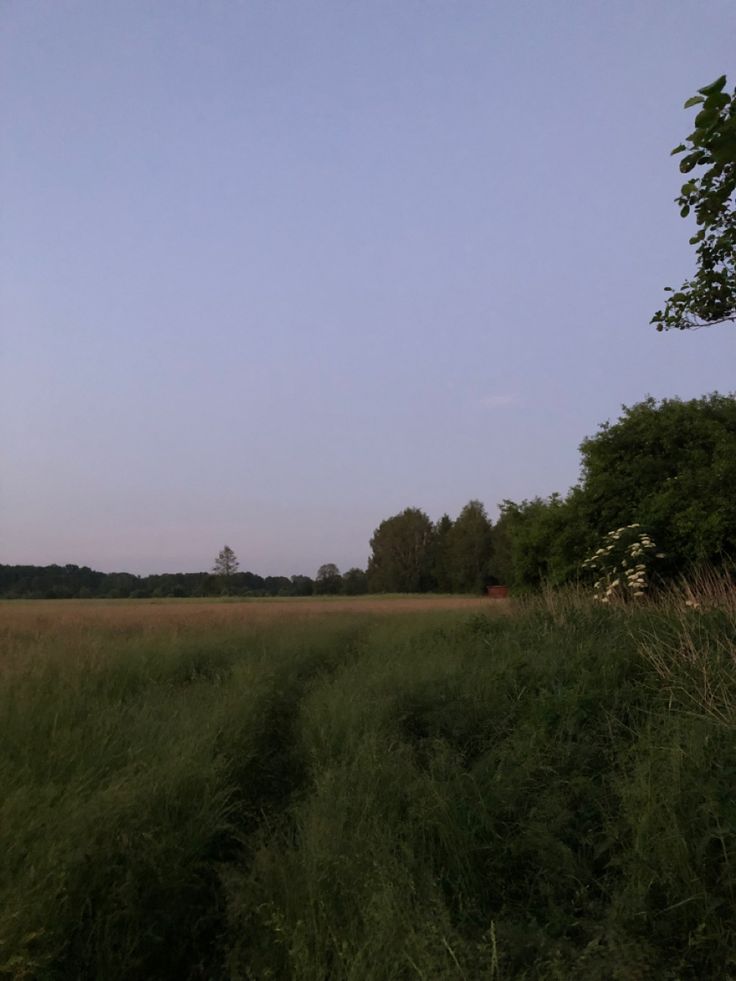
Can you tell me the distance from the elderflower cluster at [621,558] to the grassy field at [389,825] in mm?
4490

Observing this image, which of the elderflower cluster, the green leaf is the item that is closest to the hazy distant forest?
the elderflower cluster

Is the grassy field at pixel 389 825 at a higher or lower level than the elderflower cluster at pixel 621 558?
lower

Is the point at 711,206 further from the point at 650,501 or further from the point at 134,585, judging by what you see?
the point at 134,585

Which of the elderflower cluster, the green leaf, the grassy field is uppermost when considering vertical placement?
the green leaf

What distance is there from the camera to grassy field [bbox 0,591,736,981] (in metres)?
3.34

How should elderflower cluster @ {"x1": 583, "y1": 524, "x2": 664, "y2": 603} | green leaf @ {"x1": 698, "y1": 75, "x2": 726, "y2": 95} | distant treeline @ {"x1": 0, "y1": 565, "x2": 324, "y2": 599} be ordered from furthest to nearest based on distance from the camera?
distant treeline @ {"x1": 0, "y1": 565, "x2": 324, "y2": 599} < elderflower cluster @ {"x1": 583, "y1": 524, "x2": 664, "y2": 603} < green leaf @ {"x1": 698, "y1": 75, "x2": 726, "y2": 95}

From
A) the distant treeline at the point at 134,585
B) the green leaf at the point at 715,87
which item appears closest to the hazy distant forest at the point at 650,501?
the green leaf at the point at 715,87

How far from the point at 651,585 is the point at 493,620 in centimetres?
389

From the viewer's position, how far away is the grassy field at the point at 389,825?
334cm

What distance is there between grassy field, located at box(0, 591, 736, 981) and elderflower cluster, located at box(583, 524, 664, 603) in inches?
177

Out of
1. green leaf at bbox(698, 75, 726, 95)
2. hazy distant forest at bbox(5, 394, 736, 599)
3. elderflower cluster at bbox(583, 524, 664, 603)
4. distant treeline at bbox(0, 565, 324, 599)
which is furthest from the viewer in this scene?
distant treeline at bbox(0, 565, 324, 599)

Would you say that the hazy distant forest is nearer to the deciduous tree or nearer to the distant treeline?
the deciduous tree

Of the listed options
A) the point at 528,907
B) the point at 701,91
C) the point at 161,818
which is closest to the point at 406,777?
the point at 528,907

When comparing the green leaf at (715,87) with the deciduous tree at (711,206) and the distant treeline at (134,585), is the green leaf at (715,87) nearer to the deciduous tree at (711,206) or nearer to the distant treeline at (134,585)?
the deciduous tree at (711,206)
